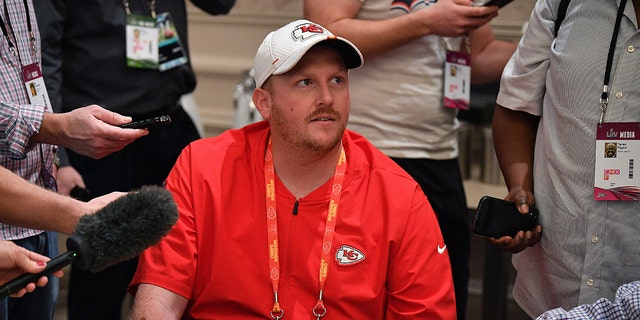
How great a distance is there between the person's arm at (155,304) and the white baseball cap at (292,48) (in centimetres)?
63

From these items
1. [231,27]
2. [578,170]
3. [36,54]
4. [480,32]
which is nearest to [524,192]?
[578,170]

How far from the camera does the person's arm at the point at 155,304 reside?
2.22 metres

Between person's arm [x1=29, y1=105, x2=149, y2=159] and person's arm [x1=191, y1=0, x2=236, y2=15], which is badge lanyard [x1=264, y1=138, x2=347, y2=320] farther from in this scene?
person's arm [x1=191, y1=0, x2=236, y2=15]

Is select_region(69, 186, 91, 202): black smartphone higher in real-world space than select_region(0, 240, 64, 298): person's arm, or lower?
lower

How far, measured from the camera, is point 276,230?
2348mm

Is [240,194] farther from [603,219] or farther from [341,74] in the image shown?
[603,219]

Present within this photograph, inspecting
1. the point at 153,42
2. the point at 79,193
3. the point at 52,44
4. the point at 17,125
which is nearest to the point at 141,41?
the point at 153,42

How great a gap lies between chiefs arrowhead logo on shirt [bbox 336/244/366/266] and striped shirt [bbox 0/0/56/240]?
83 centimetres

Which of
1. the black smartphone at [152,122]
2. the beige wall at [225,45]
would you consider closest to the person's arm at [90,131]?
the black smartphone at [152,122]

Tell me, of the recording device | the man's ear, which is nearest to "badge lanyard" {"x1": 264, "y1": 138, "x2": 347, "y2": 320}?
the man's ear

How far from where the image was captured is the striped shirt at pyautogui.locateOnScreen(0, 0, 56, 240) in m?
2.29

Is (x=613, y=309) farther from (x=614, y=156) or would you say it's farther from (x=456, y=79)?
(x=456, y=79)

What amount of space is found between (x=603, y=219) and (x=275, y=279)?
0.83 m

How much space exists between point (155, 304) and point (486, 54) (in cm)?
161
